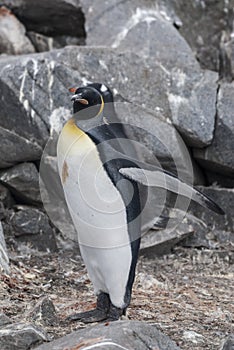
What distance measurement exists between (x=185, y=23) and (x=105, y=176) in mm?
3904

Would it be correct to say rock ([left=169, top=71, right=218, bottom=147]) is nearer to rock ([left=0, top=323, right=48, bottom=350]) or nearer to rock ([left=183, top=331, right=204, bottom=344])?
rock ([left=183, top=331, right=204, bottom=344])

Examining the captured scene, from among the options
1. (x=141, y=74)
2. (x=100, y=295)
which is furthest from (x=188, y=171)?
(x=100, y=295)

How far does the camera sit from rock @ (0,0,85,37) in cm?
699

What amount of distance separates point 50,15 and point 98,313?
395 cm

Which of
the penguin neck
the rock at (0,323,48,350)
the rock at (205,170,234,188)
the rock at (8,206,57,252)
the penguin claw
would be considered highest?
the penguin neck

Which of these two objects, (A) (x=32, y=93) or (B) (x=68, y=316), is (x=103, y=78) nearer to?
(A) (x=32, y=93)

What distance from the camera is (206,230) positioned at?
6117 mm

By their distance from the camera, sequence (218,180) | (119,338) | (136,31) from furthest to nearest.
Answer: (136,31) < (218,180) < (119,338)

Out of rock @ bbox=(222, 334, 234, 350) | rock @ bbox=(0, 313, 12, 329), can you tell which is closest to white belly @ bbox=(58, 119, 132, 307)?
rock @ bbox=(0, 313, 12, 329)

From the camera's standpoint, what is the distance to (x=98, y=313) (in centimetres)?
391

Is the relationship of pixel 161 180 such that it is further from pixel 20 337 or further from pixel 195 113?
pixel 195 113

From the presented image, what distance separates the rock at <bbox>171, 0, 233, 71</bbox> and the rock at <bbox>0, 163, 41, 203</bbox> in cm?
222

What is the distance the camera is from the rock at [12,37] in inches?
266

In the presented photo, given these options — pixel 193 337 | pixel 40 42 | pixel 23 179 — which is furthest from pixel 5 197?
pixel 193 337
